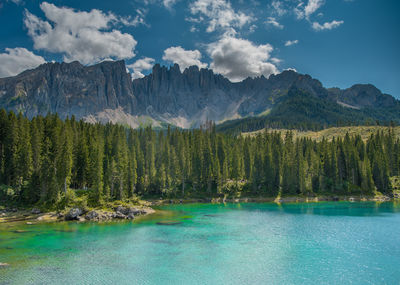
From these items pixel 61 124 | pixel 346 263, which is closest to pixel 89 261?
pixel 346 263

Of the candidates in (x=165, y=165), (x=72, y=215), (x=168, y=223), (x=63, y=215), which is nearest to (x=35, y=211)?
(x=63, y=215)

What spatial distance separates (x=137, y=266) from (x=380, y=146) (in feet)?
380

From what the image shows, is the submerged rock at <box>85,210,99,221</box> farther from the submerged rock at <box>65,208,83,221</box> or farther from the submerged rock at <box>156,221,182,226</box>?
the submerged rock at <box>156,221,182,226</box>

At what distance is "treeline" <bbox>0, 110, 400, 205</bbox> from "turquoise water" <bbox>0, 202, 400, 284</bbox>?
642 inches

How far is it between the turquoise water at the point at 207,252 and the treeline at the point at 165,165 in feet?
53.5

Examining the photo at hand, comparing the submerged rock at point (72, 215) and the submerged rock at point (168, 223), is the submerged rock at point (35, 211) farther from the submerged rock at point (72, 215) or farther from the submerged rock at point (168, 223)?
the submerged rock at point (168, 223)

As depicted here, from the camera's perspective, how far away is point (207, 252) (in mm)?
39750

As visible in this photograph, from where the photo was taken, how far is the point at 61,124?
79.9 metres

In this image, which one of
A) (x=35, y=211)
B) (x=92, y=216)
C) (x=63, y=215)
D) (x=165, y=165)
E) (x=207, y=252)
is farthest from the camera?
(x=165, y=165)

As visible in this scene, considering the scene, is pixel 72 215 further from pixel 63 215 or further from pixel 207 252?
pixel 207 252

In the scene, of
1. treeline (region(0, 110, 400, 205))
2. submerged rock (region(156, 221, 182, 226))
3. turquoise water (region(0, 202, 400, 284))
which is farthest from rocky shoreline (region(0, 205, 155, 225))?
submerged rock (region(156, 221, 182, 226))

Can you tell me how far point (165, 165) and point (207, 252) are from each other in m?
67.1

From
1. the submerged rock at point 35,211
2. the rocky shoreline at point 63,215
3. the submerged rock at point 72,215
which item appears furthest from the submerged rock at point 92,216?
the submerged rock at point 35,211

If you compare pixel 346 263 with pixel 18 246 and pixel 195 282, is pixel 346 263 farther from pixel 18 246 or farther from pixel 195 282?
pixel 18 246
